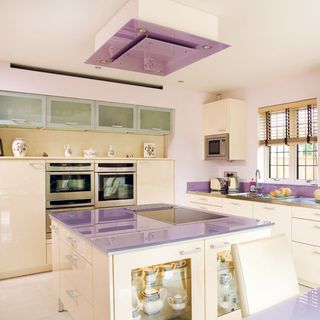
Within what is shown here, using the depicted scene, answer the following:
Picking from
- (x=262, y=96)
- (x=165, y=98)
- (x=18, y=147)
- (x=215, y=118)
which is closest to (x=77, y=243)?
(x=18, y=147)

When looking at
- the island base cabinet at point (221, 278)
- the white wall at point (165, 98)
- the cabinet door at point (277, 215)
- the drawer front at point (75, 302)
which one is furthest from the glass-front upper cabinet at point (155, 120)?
the island base cabinet at point (221, 278)

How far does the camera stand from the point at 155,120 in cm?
454

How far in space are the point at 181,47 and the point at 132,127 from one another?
7.45 ft

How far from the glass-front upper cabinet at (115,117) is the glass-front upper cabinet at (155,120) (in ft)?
0.42

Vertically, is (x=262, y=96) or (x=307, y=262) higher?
(x=262, y=96)

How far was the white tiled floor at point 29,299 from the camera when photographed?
2.62 metres

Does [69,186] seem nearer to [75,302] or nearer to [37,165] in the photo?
[37,165]

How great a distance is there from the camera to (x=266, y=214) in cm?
362

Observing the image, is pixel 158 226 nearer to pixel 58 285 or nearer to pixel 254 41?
pixel 58 285

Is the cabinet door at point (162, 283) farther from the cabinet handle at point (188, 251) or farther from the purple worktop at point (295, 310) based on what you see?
the purple worktop at point (295, 310)

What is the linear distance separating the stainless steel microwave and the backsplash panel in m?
0.69

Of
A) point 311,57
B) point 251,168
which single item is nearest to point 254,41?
point 311,57

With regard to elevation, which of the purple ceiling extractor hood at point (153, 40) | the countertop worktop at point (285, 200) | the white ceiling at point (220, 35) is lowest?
the countertop worktop at point (285, 200)

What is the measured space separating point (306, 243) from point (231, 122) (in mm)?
1984
